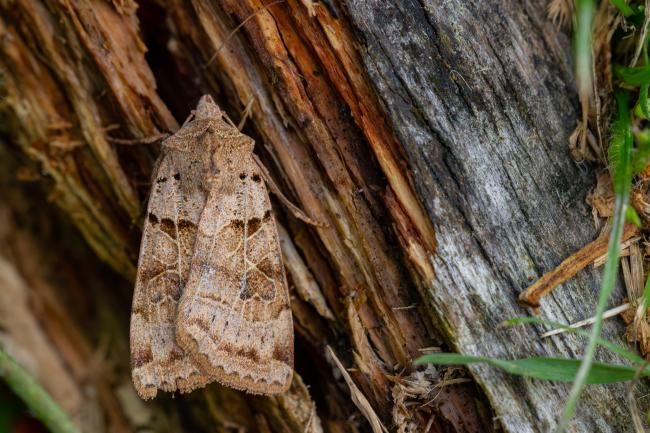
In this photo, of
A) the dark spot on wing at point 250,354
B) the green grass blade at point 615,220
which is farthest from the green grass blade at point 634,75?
the dark spot on wing at point 250,354

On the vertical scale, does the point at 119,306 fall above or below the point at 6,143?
below

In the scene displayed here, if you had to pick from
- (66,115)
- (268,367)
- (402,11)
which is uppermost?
(66,115)

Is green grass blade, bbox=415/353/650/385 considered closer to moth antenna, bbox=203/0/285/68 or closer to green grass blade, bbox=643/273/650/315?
green grass blade, bbox=643/273/650/315

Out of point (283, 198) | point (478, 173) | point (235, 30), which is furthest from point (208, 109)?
point (478, 173)

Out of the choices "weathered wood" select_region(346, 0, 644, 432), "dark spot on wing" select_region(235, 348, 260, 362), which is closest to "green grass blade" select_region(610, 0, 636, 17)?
"weathered wood" select_region(346, 0, 644, 432)

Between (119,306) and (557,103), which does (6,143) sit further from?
(557,103)

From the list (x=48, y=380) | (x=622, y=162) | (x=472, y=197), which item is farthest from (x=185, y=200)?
(x=622, y=162)

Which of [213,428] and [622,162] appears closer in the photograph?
[622,162]
